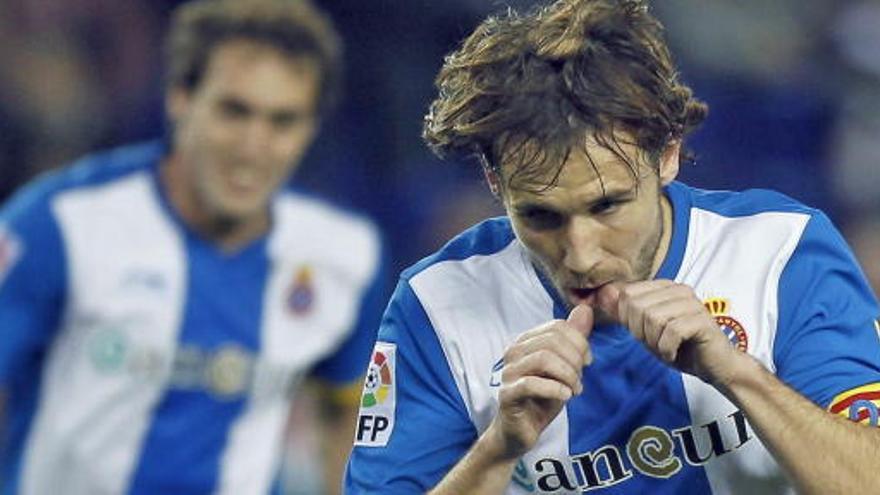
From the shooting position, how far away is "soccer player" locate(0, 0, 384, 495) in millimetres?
4809

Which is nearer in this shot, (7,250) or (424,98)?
(7,250)

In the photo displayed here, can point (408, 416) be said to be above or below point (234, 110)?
below

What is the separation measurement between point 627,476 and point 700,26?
186 inches

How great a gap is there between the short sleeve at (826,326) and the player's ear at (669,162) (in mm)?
247

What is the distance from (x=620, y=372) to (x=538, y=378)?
482mm

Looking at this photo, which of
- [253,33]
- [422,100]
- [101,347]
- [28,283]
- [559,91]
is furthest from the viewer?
[422,100]

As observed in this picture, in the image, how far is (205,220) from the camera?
5117 millimetres

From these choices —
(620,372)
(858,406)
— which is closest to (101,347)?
(620,372)

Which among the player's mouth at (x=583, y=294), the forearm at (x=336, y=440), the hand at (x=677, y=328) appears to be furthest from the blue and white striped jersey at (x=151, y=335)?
the hand at (x=677, y=328)

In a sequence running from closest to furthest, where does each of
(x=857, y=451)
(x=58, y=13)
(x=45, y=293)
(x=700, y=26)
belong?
(x=857, y=451), (x=45, y=293), (x=58, y=13), (x=700, y=26)

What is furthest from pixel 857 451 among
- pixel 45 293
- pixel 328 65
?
pixel 328 65

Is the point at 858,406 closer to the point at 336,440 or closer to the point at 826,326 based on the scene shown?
the point at 826,326

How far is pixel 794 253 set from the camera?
3.15m

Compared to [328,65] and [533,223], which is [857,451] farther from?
[328,65]
